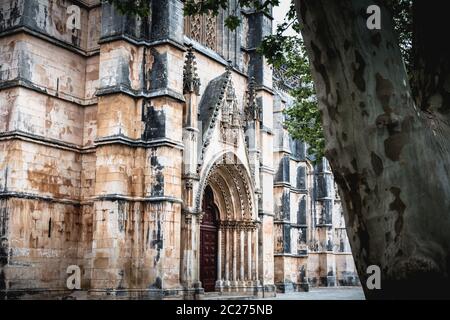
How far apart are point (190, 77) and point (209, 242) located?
20.1ft

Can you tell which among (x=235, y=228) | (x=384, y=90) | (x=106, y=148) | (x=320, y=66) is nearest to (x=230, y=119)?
(x=235, y=228)

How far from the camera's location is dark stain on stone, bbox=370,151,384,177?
4578 millimetres

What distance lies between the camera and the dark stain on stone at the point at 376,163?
15.0 ft

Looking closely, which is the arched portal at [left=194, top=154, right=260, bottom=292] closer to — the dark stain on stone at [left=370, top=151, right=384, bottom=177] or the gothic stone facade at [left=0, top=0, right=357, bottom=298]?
the gothic stone facade at [left=0, top=0, right=357, bottom=298]

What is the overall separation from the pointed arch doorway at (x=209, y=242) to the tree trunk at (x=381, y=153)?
1559cm

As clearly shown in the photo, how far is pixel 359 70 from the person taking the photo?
4.68 m

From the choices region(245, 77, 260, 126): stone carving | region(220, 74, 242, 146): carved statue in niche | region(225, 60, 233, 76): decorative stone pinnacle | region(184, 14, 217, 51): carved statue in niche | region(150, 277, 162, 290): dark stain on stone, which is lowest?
region(150, 277, 162, 290): dark stain on stone

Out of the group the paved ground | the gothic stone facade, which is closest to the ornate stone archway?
the gothic stone facade

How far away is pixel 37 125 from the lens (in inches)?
627

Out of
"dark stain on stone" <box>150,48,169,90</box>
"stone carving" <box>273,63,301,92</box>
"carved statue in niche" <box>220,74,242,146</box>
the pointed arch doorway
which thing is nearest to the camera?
"dark stain on stone" <box>150,48,169,90</box>

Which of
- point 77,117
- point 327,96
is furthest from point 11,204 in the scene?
point 327,96

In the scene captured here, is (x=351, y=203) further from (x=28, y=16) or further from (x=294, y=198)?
(x=294, y=198)

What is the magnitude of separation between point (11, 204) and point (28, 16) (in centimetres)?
527

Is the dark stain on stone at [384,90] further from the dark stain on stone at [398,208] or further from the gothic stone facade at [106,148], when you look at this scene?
the gothic stone facade at [106,148]
